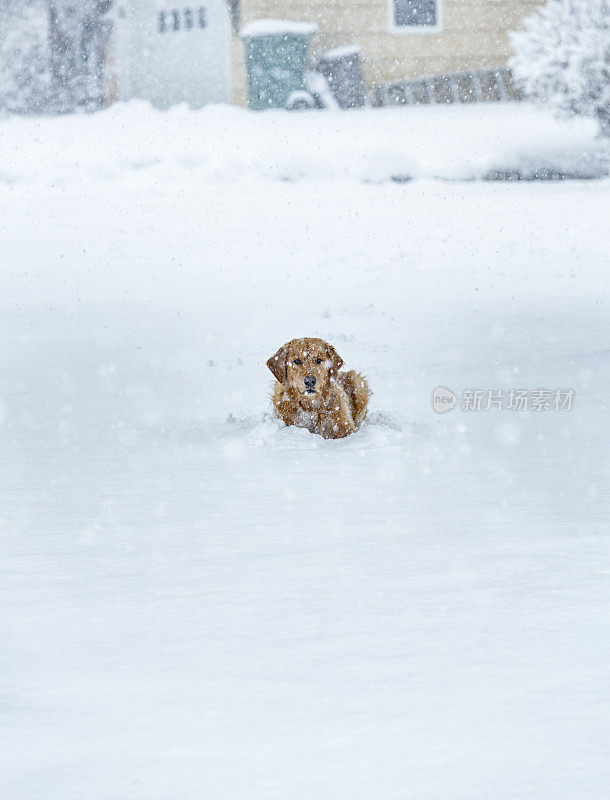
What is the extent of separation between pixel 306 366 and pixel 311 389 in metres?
0.11

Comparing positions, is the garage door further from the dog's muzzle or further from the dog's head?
the dog's muzzle

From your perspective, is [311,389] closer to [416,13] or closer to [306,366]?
[306,366]

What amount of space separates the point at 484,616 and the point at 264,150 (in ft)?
50.0

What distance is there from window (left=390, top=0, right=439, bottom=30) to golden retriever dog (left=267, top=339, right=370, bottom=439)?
17461mm

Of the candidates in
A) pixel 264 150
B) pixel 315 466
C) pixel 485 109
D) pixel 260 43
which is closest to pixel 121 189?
pixel 264 150

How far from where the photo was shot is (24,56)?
22125 mm

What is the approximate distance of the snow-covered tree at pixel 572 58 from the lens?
1594cm

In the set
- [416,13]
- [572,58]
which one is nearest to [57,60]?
[416,13]

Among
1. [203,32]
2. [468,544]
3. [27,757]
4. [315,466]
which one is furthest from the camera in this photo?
[203,32]

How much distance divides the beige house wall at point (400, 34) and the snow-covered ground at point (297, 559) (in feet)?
39.0

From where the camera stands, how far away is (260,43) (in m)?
19.9

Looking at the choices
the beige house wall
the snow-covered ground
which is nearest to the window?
the beige house wall

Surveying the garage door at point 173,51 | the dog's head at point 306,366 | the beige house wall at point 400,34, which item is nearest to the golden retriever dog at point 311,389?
the dog's head at point 306,366

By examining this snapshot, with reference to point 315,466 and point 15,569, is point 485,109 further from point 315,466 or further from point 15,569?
point 15,569
